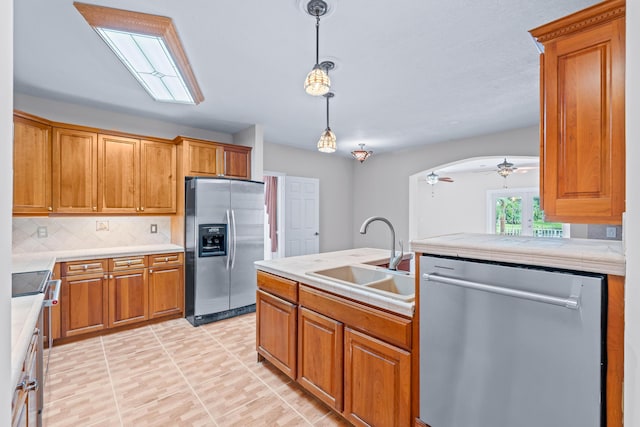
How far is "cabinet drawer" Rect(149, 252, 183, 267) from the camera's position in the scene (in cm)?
341

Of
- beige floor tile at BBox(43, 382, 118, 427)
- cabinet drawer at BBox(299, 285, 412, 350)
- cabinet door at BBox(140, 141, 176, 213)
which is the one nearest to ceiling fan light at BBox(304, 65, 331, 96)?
cabinet drawer at BBox(299, 285, 412, 350)

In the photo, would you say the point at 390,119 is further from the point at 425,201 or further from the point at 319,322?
the point at 425,201

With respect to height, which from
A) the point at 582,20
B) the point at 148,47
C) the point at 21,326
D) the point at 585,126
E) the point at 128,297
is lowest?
the point at 128,297

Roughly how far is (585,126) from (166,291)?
3.92 meters

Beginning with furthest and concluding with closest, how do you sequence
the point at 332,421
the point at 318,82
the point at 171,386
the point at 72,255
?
the point at 72,255, the point at 171,386, the point at 332,421, the point at 318,82

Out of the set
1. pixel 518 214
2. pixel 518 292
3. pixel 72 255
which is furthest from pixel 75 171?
pixel 518 214

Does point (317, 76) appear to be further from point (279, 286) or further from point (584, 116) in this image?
point (279, 286)

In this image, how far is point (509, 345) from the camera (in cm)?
117

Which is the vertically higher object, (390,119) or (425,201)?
(390,119)

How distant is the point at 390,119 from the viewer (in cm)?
384

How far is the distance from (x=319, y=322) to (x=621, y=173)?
1633 mm

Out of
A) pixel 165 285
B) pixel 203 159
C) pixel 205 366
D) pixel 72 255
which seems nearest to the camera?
pixel 205 366

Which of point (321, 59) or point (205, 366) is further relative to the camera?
point (205, 366)

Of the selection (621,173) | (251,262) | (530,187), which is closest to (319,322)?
(621,173)
